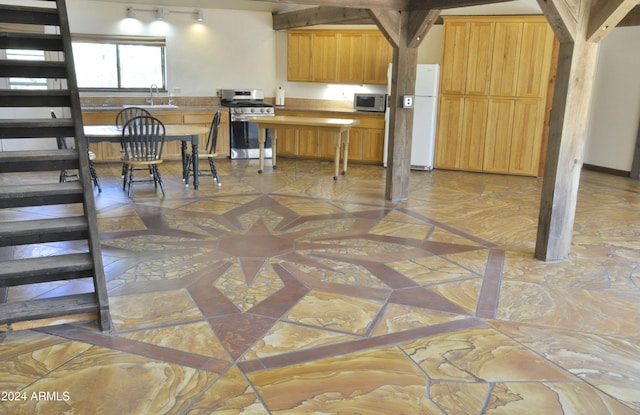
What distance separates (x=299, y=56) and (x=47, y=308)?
7.00m

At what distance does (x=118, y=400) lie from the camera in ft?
7.41

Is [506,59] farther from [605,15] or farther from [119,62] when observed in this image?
[119,62]

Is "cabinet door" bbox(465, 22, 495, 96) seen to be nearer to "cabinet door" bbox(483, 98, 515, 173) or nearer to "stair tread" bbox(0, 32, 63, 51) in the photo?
"cabinet door" bbox(483, 98, 515, 173)

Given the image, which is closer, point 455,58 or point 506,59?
point 506,59

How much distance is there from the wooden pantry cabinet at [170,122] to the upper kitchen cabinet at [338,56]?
63.4 inches

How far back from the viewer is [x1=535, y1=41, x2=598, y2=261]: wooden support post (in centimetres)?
381

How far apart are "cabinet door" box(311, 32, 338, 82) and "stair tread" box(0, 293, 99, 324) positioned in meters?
6.67

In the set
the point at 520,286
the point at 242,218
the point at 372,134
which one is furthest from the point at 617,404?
the point at 372,134

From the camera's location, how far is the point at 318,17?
802 centimetres

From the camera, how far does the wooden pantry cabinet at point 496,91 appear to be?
725 cm

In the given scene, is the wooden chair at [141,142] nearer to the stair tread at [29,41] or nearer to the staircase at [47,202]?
the stair tread at [29,41]

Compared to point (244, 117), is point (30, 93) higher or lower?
higher

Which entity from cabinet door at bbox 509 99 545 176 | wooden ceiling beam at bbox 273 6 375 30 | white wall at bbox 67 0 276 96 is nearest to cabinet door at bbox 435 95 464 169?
cabinet door at bbox 509 99 545 176

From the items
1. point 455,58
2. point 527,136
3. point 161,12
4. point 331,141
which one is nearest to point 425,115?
point 455,58
